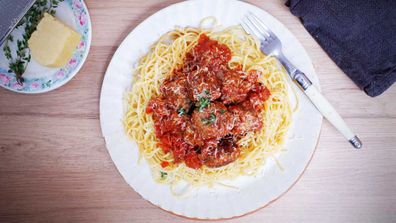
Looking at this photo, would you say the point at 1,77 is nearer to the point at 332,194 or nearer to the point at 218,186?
the point at 218,186

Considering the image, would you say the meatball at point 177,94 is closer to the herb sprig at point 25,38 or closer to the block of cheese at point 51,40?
the block of cheese at point 51,40

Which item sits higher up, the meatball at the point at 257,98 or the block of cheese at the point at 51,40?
the block of cheese at the point at 51,40

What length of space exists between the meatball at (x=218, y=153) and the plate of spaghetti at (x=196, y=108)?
0.04 feet

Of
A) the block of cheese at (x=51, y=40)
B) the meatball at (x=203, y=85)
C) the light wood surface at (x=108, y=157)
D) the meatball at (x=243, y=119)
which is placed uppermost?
the block of cheese at (x=51, y=40)

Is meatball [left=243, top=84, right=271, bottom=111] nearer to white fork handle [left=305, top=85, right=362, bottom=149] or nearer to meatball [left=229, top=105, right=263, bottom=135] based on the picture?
meatball [left=229, top=105, right=263, bottom=135]

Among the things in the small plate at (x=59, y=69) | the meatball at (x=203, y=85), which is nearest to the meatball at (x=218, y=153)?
the meatball at (x=203, y=85)

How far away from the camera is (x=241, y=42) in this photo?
3654mm

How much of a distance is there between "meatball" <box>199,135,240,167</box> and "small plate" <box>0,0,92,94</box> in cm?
148

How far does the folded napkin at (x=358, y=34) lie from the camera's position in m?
3.49

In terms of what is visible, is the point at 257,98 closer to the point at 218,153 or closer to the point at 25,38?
the point at 218,153

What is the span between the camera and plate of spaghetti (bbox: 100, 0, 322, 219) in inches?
135

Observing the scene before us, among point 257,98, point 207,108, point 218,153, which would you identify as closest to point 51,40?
point 207,108

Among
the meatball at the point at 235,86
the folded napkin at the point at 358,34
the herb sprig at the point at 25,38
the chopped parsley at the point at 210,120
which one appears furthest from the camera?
the herb sprig at the point at 25,38

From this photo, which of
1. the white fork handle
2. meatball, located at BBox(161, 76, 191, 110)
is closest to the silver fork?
the white fork handle
